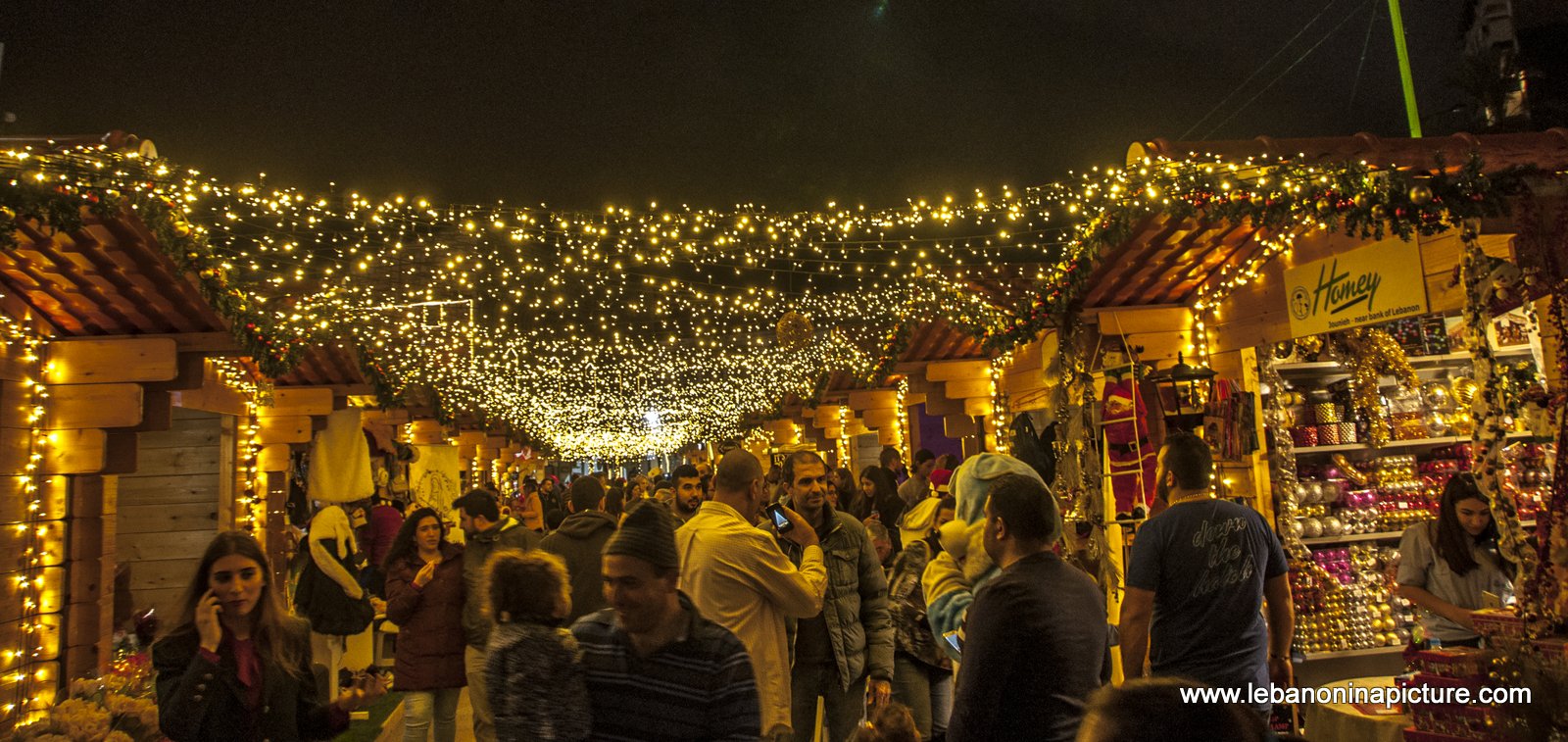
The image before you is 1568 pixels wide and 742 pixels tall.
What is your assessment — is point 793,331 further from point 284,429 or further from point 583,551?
point 583,551

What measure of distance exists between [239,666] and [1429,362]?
795cm

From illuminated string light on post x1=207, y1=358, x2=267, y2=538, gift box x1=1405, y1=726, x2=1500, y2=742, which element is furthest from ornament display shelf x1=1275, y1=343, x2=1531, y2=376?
illuminated string light on post x1=207, y1=358, x2=267, y2=538

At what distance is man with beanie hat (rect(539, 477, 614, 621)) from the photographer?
5.09 m

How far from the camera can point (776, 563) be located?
12.2 ft

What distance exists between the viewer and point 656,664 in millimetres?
2238

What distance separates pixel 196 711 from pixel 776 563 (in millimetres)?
1838

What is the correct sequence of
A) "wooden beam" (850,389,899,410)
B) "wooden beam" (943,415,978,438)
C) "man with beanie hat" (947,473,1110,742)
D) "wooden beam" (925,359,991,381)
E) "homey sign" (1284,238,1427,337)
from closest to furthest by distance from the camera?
"man with beanie hat" (947,473,1110,742) < "homey sign" (1284,238,1427,337) < "wooden beam" (925,359,991,381) < "wooden beam" (943,415,978,438) < "wooden beam" (850,389,899,410)

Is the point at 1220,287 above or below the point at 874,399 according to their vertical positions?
above

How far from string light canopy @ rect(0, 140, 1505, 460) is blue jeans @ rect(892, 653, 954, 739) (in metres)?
3.15

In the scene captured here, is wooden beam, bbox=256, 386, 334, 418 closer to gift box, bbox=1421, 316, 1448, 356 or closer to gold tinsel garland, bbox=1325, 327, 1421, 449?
gold tinsel garland, bbox=1325, 327, 1421, 449

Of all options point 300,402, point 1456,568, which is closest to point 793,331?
point 300,402

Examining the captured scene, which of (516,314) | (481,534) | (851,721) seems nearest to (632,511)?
(851,721)

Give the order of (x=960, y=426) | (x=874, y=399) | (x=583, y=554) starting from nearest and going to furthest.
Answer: (x=583, y=554)
(x=960, y=426)
(x=874, y=399)

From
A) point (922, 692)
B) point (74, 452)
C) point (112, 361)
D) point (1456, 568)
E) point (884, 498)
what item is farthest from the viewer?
point (884, 498)
